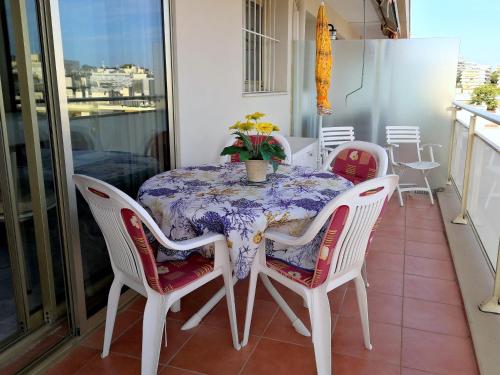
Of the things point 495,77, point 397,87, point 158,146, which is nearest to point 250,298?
Answer: point 158,146

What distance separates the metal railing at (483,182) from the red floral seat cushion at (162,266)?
62.5 inches

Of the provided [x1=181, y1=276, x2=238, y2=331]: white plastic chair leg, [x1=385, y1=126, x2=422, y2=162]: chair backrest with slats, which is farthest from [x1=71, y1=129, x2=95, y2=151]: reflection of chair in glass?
[x1=385, y1=126, x2=422, y2=162]: chair backrest with slats

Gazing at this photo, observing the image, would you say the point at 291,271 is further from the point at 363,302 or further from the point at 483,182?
the point at 483,182

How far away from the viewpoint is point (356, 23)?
8922 millimetres

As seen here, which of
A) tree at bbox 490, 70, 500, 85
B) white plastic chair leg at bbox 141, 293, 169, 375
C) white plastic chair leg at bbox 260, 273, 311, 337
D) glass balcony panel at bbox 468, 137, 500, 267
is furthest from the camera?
tree at bbox 490, 70, 500, 85

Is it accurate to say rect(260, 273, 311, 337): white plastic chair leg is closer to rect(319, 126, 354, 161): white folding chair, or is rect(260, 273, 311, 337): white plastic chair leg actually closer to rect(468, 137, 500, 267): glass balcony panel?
rect(468, 137, 500, 267): glass balcony panel

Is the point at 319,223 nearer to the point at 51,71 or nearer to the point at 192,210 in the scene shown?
the point at 192,210

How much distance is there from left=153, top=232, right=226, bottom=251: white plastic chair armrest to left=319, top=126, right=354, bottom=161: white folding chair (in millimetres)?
3383

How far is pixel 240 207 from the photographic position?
1.82 meters

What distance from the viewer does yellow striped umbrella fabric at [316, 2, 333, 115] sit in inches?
154

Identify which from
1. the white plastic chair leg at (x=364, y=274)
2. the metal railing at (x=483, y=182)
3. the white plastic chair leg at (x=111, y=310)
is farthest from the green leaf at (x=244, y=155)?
the metal railing at (x=483, y=182)

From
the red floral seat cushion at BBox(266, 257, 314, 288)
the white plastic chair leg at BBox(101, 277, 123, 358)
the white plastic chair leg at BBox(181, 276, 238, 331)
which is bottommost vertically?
the white plastic chair leg at BBox(181, 276, 238, 331)

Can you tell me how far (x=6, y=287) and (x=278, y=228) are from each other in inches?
58.2

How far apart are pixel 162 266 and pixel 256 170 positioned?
678 millimetres
